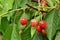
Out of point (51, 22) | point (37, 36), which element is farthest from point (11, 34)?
point (51, 22)

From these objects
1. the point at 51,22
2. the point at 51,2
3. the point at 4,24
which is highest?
the point at 51,2

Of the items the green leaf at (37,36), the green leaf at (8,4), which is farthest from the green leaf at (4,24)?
the green leaf at (37,36)

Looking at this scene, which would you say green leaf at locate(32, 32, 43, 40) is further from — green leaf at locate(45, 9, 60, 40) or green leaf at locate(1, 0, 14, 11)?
green leaf at locate(1, 0, 14, 11)

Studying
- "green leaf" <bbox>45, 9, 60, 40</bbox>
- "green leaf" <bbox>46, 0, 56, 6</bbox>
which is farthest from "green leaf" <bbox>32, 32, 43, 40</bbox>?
"green leaf" <bbox>46, 0, 56, 6</bbox>

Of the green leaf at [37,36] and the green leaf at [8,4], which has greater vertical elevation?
the green leaf at [8,4]

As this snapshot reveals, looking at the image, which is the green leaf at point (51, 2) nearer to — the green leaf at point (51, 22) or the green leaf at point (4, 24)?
the green leaf at point (51, 22)

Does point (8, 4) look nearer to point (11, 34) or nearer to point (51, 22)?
point (11, 34)

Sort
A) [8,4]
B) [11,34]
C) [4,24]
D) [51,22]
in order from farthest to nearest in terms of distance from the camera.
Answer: [4,24]
[8,4]
[11,34]
[51,22]

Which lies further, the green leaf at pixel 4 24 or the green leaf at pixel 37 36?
the green leaf at pixel 4 24

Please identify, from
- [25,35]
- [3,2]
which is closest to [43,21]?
[25,35]

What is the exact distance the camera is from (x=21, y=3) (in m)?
1.80

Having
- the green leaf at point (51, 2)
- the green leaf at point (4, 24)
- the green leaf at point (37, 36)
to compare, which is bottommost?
the green leaf at point (4, 24)

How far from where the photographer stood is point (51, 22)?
4.46 ft

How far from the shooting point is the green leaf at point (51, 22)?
1313mm
